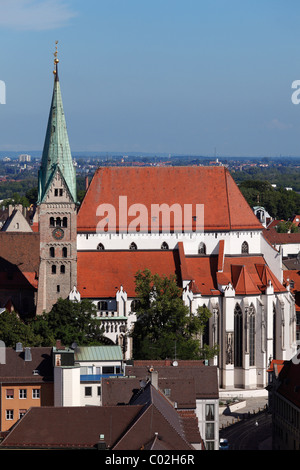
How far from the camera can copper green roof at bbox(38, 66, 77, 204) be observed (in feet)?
293

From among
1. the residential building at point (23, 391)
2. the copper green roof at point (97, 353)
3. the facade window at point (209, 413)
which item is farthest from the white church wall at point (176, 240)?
the facade window at point (209, 413)

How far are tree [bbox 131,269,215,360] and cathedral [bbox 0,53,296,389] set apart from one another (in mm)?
1121

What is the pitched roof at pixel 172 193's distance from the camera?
309 ft

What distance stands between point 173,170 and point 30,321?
16266 millimetres

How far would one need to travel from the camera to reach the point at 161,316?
8900cm

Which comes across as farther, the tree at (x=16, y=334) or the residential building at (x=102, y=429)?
the tree at (x=16, y=334)

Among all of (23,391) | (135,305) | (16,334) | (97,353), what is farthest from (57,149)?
(23,391)

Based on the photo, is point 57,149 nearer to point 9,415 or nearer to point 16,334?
point 16,334

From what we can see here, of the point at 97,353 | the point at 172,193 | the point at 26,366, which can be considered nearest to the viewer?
the point at 26,366

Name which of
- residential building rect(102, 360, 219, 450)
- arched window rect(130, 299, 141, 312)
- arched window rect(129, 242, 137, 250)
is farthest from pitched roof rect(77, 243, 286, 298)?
residential building rect(102, 360, 219, 450)

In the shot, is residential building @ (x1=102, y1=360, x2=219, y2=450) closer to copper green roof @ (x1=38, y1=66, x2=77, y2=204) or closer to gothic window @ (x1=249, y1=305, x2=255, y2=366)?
gothic window @ (x1=249, y1=305, x2=255, y2=366)

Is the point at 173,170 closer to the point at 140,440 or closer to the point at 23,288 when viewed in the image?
the point at 23,288

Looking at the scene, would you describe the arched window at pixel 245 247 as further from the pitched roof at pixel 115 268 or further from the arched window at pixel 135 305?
the arched window at pixel 135 305
